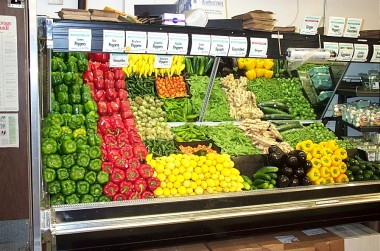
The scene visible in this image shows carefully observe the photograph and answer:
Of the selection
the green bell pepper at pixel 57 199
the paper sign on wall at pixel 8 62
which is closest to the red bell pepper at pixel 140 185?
the green bell pepper at pixel 57 199

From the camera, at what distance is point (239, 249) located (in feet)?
11.0

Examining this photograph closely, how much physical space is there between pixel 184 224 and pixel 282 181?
1054 millimetres

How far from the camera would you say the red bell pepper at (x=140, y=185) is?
3.24 meters

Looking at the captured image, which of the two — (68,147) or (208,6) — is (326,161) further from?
(68,147)

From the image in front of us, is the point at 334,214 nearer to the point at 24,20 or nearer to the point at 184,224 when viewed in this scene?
the point at 184,224

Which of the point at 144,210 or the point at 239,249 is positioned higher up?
the point at 144,210

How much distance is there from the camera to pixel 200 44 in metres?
3.04

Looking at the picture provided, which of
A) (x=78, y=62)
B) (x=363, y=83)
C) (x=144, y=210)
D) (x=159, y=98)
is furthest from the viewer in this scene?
(x=363, y=83)

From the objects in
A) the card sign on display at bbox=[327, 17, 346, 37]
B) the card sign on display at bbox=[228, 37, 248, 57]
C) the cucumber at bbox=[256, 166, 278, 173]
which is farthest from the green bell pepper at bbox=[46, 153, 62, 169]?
the card sign on display at bbox=[327, 17, 346, 37]

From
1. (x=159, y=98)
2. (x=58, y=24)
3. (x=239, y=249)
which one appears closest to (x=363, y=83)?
(x=159, y=98)

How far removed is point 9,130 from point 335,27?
271cm

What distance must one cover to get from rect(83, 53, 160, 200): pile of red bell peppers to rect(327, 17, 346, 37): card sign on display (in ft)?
6.21

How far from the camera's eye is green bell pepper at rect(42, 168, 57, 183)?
119 inches

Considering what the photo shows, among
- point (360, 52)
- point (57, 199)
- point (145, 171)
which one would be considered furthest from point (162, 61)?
point (360, 52)
